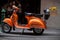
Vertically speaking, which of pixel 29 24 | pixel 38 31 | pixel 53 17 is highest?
pixel 29 24

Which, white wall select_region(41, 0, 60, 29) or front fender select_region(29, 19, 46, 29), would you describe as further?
white wall select_region(41, 0, 60, 29)

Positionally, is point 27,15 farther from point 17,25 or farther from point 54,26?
point 54,26

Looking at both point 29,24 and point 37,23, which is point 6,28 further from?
point 37,23

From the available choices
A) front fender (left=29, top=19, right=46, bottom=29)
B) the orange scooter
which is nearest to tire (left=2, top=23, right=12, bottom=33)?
the orange scooter

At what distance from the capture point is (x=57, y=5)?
1809 cm

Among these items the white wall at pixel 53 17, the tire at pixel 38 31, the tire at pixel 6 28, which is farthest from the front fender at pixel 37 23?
the white wall at pixel 53 17

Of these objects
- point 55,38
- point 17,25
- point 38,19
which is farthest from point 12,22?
point 55,38

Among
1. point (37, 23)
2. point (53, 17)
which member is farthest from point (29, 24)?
point (53, 17)

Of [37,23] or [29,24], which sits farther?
[29,24]

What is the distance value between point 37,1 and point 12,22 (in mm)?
4337

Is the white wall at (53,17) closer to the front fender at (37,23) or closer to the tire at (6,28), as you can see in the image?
the tire at (6,28)

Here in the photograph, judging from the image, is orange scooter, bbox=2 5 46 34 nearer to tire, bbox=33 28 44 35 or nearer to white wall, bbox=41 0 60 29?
tire, bbox=33 28 44 35

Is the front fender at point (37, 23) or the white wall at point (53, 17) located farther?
the white wall at point (53, 17)

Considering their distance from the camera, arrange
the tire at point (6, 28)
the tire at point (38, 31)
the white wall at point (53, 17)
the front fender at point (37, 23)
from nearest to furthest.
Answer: the front fender at point (37, 23)
the tire at point (38, 31)
the tire at point (6, 28)
the white wall at point (53, 17)
